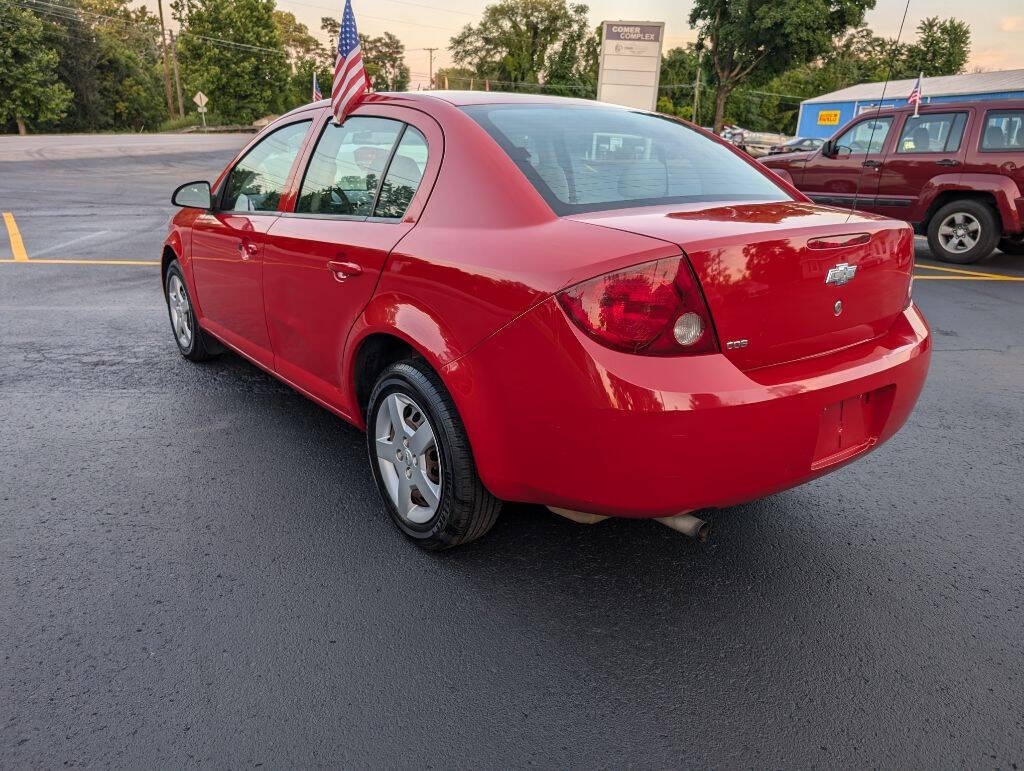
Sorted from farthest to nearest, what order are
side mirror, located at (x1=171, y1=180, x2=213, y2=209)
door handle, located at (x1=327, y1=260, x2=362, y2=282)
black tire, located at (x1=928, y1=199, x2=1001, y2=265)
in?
black tire, located at (x1=928, y1=199, x2=1001, y2=265), side mirror, located at (x1=171, y1=180, x2=213, y2=209), door handle, located at (x1=327, y1=260, x2=362, y2=282)

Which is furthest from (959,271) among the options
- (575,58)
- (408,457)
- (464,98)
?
(575,58)

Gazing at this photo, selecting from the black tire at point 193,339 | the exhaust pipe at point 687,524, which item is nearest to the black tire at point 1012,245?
the exhaust pipe at point 687,524

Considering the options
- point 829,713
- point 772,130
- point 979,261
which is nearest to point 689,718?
point 829,713

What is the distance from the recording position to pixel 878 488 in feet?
11.2

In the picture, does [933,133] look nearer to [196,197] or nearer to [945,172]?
[945,172]

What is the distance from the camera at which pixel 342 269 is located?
9.62 ft

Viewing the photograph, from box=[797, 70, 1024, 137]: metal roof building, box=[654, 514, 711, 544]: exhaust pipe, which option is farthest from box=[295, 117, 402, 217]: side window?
box=[797, 70, 1024, 137]: metal roof building

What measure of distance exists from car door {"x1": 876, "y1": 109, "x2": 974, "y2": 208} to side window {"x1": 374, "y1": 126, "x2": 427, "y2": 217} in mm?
8675

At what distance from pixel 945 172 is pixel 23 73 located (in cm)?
6078

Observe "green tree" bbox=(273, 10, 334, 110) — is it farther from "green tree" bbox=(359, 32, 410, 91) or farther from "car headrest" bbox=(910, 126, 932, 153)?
"car headrest" bbox=(910, 126, 932, 153)

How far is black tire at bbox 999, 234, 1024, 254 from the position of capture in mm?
9602

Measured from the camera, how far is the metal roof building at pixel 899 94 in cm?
3850

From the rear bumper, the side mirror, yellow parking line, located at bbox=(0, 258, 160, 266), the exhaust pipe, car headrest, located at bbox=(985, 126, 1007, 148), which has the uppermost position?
car headrest, located at bbox=(985, 126, 1007, 148)

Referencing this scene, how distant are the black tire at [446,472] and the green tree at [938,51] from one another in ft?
292
